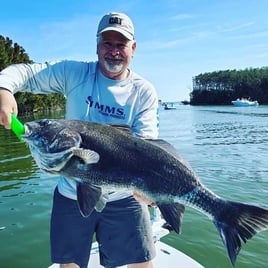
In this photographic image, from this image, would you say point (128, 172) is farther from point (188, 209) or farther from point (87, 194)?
point (188, 209)

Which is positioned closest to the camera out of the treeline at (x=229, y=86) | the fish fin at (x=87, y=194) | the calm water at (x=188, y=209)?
the fish fin at (x=87, y=194)

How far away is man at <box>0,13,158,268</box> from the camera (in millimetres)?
3289

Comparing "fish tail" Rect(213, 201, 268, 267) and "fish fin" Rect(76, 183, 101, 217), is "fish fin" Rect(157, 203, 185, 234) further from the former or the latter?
"fish fin" Rect(76, 183, 101, 217)

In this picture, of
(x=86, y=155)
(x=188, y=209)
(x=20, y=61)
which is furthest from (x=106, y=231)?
(x=20, y=61)

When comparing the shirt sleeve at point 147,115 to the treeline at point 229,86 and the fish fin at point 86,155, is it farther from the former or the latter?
the treeline at point 229,86

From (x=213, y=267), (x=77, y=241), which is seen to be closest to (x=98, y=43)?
(x=77, y=241)

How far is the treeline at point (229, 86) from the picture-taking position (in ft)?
400

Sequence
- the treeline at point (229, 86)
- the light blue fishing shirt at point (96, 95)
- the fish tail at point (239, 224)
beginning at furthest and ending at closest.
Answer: the treeline at point (229, 86) → the light blue fishing shirt at point (96, 95) → the fish tail at point (239, 224)

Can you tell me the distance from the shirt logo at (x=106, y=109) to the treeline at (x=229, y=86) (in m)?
123

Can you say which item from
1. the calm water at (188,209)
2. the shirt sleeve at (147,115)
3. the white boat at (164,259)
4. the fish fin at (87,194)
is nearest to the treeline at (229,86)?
the calm water at (188,209)

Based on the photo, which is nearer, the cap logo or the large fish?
the large fish

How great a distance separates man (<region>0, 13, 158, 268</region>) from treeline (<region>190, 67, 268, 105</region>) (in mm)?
122546

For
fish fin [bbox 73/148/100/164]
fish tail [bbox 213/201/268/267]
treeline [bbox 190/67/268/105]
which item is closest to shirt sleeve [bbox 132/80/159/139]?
fish fin [bbox 73/148/100/164]

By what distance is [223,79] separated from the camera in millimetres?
135000
